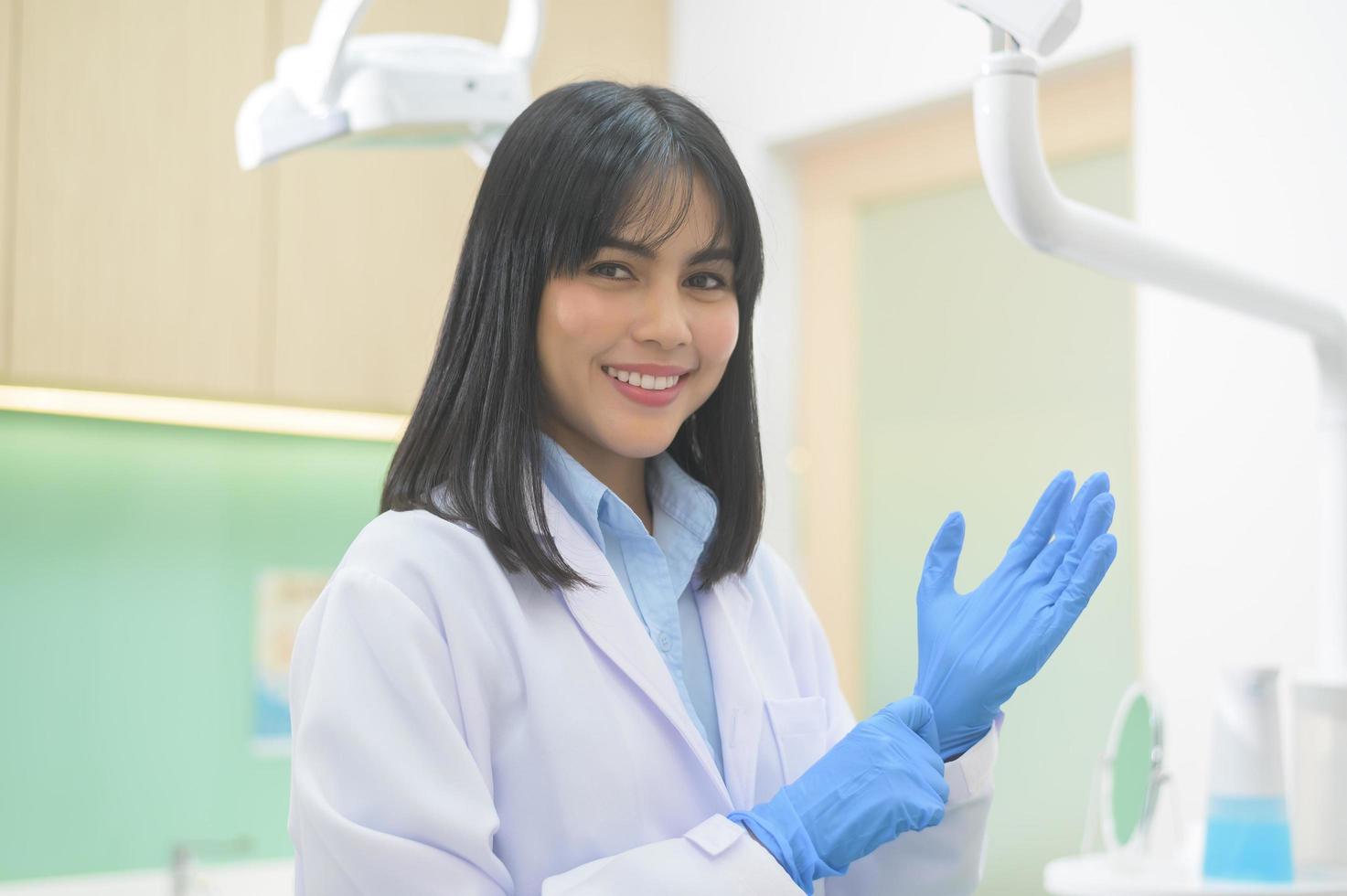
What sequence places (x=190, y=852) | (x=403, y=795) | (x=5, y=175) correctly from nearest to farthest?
(x=403, y=795) → (x=5, y=175) → (x=190, y=852)

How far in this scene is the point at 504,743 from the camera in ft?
3.33

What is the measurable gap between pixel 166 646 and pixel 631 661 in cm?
183

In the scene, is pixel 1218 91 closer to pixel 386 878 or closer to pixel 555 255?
pixel 555 255

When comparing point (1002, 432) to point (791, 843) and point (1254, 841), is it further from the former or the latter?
point (791, 843)

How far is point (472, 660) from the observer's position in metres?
1.00

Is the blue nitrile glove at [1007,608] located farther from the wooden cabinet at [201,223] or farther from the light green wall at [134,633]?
the light green wall at [134,633]

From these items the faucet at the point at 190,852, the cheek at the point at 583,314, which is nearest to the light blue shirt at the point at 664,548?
the cheek at the point at 583,314

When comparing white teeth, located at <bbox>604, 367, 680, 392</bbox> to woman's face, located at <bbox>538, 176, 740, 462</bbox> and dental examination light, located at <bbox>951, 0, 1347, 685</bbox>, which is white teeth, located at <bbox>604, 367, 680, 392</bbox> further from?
dental examination light, located at <bbox>951, 0, 1347, 685</bbox>

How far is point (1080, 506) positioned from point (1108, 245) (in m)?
0.26

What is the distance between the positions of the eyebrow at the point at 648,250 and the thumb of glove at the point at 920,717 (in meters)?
0.36

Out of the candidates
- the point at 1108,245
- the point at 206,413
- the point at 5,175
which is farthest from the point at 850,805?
the point at 206,413

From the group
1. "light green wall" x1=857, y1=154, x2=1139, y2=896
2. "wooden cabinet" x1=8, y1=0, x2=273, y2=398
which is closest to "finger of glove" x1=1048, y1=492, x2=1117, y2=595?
"light green wall" x1=857, y1=154, x2=1139, y2=896

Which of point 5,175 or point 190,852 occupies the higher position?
point 5,175

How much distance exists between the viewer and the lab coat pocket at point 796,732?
1.15 m
